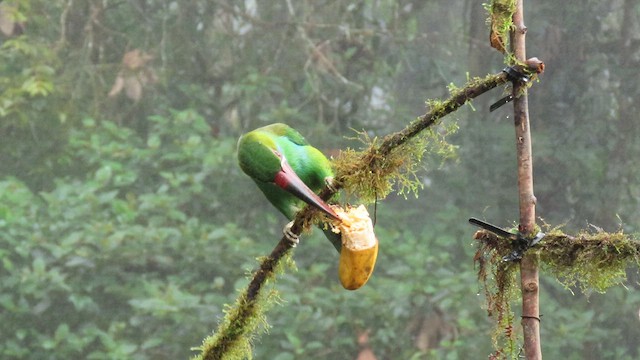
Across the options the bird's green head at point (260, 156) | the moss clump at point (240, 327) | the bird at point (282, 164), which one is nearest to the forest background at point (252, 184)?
the bird at point (282, 164)

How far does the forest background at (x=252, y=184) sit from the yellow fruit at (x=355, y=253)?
330 cm

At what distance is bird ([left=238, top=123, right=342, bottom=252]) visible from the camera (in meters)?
2.02

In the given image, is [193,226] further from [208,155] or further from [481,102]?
[481,102]

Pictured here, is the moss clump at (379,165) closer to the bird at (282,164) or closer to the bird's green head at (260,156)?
the bird at (282,164)

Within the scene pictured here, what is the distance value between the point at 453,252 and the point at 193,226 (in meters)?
1.37

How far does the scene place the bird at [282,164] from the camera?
2020mm

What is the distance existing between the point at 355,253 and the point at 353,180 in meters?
0.13

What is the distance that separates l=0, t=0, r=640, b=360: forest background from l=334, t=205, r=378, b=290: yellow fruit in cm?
330

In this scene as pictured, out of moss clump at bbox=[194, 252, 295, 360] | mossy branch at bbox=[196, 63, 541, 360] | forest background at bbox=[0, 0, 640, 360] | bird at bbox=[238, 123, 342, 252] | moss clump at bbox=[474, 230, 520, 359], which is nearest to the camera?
mossy branch at bbox=[196, 63, 541, 360]

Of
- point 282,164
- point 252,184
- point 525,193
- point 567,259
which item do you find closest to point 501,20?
point 525,193

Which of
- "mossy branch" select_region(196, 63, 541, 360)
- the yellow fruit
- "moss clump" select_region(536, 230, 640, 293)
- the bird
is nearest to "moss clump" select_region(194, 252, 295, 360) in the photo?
"mossy branch" select_region(196, 63, 541, 360)

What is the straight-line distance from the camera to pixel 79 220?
5.02 metres

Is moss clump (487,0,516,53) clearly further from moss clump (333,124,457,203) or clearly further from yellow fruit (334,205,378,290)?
yellow fruit (334,205,378,290)

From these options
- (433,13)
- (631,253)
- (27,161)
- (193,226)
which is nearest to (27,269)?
(27,161)
